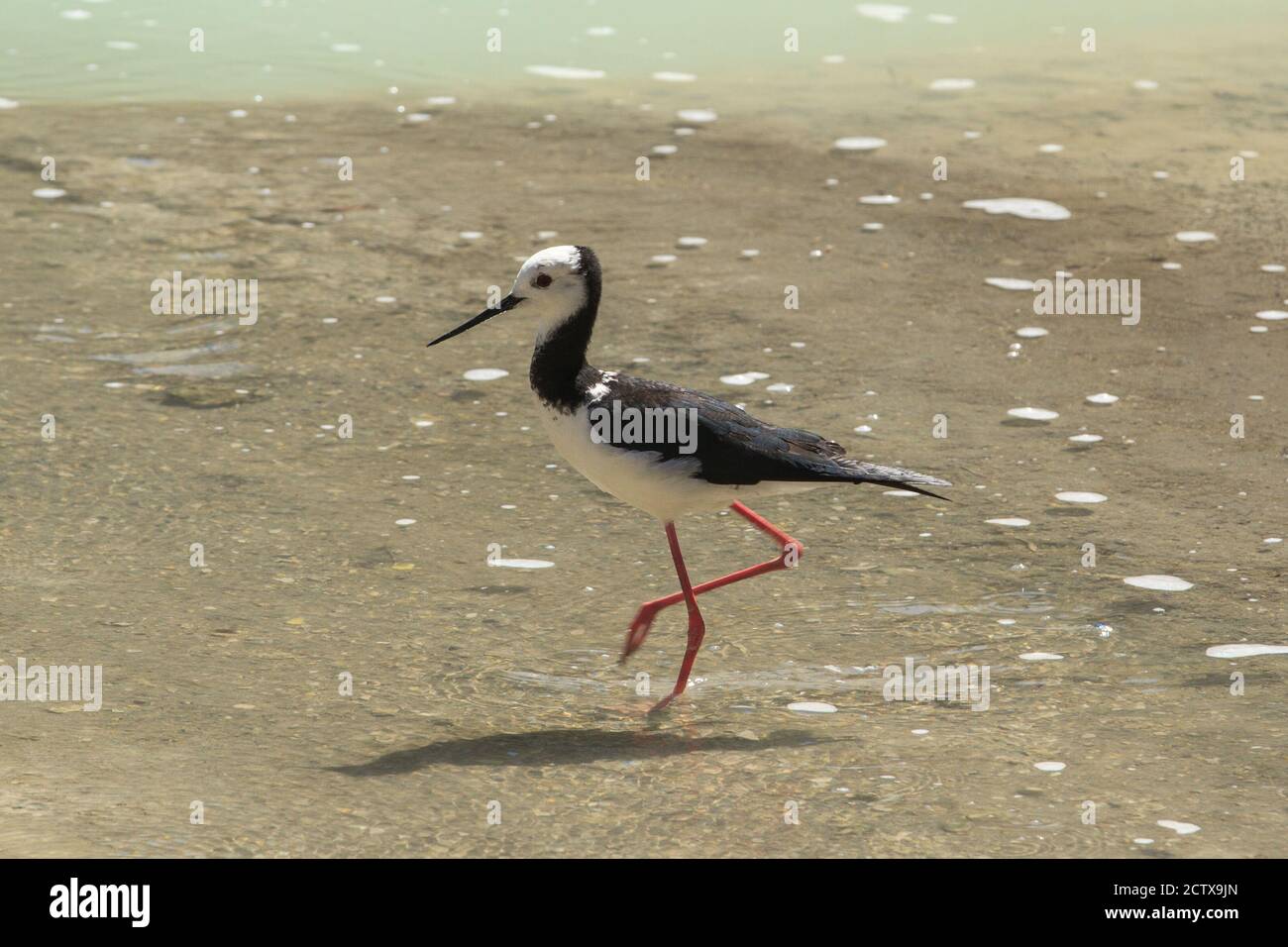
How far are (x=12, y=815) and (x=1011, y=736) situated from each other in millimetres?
2857

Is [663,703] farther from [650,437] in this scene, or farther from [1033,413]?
[1033,413]

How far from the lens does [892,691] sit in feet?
18.8

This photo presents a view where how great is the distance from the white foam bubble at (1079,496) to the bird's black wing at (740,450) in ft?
5.66

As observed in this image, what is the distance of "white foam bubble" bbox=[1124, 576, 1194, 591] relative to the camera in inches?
253

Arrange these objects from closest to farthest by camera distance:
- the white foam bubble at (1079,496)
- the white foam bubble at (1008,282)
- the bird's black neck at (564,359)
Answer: the bird's black neck at (564,359), the white foam bubble at (1079,496), the white foam bubble at (1008,282)

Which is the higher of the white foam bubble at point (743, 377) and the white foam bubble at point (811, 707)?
the white foam bubble at point (743, 377)

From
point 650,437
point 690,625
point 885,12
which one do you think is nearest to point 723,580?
point 690,625

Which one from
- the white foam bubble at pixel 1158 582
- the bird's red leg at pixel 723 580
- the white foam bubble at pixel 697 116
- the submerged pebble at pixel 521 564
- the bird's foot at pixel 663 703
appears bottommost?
the bird's foot at pixel 663 703

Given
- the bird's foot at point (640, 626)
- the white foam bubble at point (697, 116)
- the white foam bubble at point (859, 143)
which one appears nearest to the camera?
the bird's foot at point (640, 626)

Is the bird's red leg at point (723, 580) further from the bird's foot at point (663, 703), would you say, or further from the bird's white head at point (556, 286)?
the bird's white head at point (556, 286)

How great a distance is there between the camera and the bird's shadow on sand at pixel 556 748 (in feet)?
16.9

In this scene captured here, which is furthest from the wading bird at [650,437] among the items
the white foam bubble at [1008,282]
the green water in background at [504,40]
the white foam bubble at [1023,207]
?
the green water in background at [504,40]

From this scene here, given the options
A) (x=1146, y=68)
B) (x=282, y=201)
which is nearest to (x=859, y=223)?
(x=282, y=201)

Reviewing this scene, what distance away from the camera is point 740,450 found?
221 inches
